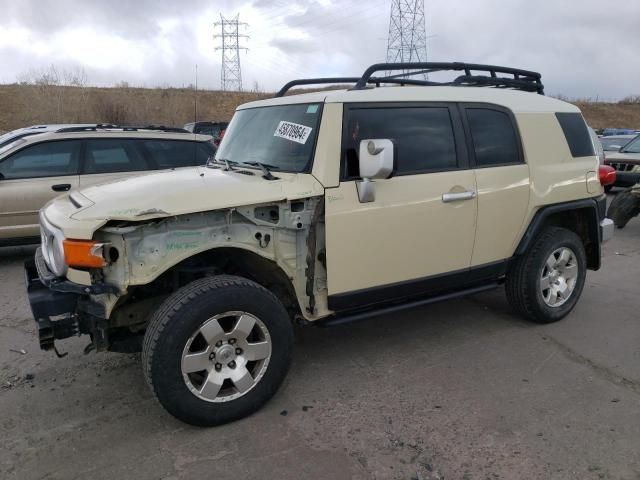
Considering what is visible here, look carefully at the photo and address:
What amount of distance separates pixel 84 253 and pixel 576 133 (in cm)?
419

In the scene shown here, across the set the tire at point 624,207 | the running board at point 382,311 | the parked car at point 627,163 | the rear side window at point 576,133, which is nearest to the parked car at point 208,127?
the parked car at point 627,163

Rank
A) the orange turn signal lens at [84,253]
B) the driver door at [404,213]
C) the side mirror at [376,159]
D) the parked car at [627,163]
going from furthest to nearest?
the parked car at [627,163]
the driver door at [404,213]
the side mirror at [376,159]
the orange turn signal lens at [84,253]

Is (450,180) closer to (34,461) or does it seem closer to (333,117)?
(333,117)

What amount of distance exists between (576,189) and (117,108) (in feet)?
116

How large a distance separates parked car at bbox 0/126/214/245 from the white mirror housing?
15.2 feet

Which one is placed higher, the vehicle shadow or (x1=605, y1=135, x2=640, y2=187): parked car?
(x1=605, y1=135, x2=640, y2=187): parked car

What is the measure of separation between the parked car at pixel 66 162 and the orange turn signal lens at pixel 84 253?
4222 millimetres

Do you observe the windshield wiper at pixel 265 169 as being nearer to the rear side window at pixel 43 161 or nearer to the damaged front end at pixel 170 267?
the damaged front end at pixel 170 267

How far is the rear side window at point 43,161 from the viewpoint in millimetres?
6715

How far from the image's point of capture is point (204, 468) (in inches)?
106

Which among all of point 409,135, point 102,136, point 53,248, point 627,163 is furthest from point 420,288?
point 627,163

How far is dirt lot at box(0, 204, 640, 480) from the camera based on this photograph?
270 cm

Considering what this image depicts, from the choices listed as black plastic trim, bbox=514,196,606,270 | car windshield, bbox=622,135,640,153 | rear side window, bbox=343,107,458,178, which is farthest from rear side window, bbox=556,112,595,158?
car windshield, bbox=622,135,640,153

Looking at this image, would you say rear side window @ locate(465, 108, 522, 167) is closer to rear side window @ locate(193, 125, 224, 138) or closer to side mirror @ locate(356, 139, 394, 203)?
side mirror @ locate(356, 139, 394, 203)
